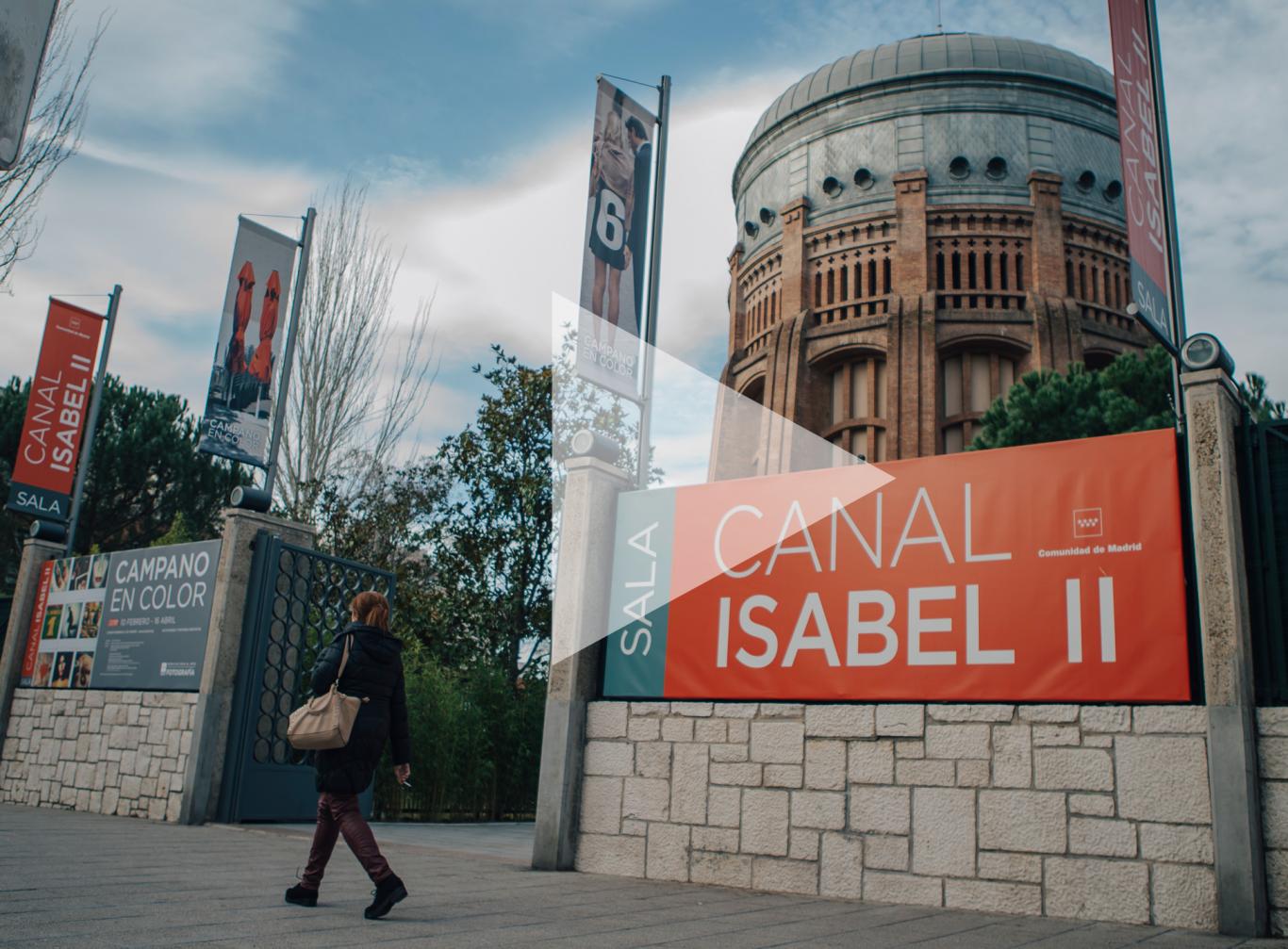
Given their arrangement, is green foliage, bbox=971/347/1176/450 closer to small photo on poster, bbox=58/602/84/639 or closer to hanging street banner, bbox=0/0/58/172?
small photo on poster, bbox=58/602/84/639

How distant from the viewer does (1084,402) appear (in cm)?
2447

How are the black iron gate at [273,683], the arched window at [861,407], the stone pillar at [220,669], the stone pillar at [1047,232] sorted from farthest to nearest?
the arched window at [861,407]
the stone pillar at [1047,232]
the black iron gate at [273,683]
the stone pillar at [220,669]

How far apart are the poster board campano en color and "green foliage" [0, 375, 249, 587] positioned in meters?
24.2

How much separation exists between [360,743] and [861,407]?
35360 mm

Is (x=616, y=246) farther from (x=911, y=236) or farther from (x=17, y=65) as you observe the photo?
(x=911, y=236)

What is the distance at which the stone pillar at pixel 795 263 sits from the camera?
131ft

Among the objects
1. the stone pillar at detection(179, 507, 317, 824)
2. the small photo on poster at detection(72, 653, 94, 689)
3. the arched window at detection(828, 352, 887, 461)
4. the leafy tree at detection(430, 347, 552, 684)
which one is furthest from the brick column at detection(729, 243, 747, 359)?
the stone pillar at detection(179, 507, 317, 824)

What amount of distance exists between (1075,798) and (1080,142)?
38.2 m

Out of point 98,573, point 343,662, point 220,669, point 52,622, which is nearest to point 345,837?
point 343,662

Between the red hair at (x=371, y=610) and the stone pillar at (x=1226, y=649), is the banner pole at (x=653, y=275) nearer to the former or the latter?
the red hair at (x=371, y=610)

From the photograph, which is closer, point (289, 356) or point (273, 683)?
point (273, 683)

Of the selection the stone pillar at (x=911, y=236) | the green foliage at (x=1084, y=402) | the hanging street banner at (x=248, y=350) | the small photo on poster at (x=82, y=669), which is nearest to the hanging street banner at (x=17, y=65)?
the hanging street banner at (x=248, y=350)

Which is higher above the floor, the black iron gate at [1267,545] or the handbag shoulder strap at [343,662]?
the black iron gate at [1267,545]

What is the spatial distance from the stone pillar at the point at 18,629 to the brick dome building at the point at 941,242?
27832mm
